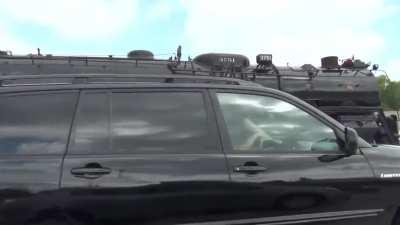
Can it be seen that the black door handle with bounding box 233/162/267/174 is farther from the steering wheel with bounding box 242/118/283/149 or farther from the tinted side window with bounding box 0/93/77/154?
the tinted side window with bounding box 0/93/77/154

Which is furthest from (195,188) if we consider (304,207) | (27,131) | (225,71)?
(225,71)

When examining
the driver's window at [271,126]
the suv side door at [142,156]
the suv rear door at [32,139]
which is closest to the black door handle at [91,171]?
the suv side door at [142,156]

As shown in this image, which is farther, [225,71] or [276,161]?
[225,71]

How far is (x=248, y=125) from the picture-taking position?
4.66 metres

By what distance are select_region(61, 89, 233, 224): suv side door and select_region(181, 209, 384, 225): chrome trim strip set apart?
24cm

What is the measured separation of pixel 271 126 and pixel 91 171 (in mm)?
1459

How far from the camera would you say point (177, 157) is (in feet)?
14.1

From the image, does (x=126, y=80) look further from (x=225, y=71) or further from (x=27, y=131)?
(x=225, y=71)

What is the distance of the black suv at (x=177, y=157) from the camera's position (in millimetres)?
4020

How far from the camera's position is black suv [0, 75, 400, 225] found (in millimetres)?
4020

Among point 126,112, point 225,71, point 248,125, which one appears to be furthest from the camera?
point 225,71

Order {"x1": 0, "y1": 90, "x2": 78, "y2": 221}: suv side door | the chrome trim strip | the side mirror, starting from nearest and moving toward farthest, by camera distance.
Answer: {"x1": 0, "y1": 90, "x2": 78, "y2": 221}: suv side door < the chrome trim strip < the side mirror

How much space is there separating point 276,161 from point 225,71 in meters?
6.15

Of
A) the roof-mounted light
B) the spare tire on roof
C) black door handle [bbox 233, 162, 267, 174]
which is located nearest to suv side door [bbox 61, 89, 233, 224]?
black door handle [bbox 233, 162, 267, 174]
